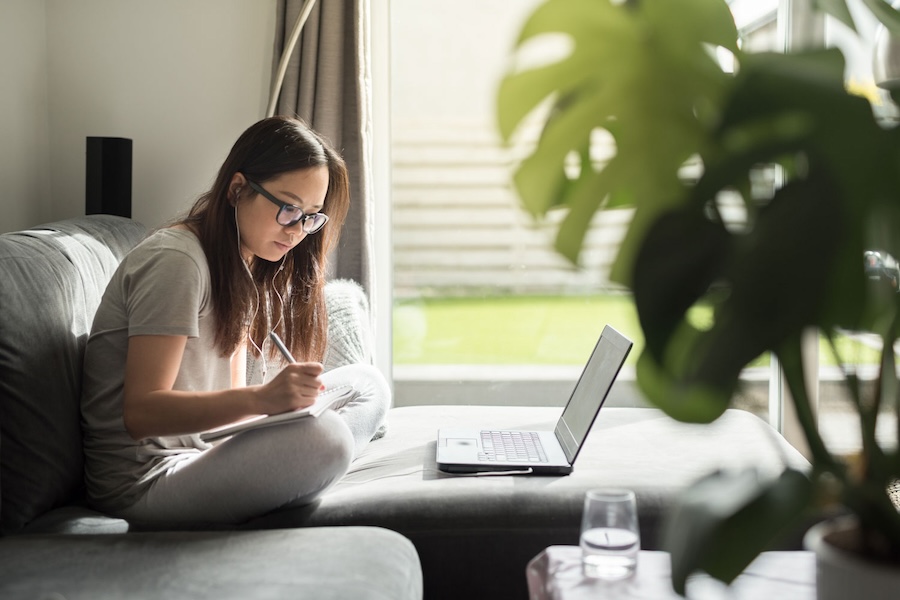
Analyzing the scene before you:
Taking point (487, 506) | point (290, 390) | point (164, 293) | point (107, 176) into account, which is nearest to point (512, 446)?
point (487, 506)

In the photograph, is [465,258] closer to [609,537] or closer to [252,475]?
[252,475]

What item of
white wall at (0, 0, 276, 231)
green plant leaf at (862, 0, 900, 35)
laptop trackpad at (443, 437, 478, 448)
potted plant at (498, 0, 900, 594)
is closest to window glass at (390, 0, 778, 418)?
white wall at (0, 0, 276, 231)

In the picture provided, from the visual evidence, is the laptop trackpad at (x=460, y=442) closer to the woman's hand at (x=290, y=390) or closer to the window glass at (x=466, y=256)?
the woman's hand at (x=290, y=390)

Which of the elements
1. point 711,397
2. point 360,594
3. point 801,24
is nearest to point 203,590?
point 360,594

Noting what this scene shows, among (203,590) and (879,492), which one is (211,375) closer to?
(203,590)

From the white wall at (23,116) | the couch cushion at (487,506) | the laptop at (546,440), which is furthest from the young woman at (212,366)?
the white wall at (23,116)

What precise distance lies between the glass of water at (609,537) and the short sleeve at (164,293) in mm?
857

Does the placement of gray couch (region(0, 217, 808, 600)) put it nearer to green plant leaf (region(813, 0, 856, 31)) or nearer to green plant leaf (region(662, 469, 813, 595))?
green plant leaf (region(662, 469, 813, 595))

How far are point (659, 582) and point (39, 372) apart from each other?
1.19 m

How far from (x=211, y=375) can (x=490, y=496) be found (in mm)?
638

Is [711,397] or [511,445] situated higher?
[711,397]

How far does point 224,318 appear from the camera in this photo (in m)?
1.92

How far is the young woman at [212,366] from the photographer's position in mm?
1723

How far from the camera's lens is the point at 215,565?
4.71 feet
